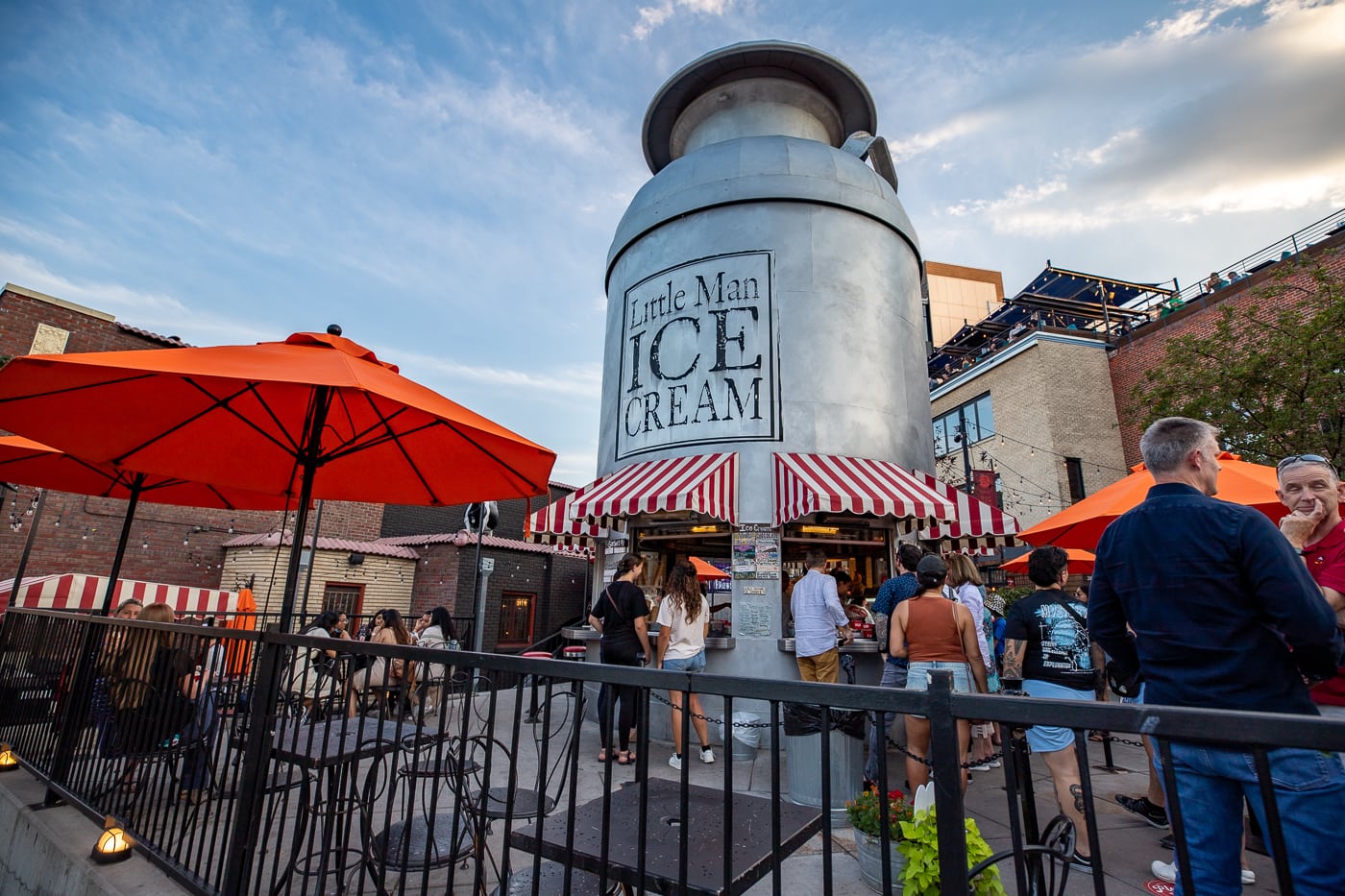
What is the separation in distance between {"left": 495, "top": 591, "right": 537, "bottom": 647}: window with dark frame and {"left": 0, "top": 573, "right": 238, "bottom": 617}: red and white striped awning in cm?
630

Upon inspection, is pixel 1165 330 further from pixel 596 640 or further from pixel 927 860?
pixel 927 860

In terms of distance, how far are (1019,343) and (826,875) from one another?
22.7 m

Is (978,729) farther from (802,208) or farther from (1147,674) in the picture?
(802,208)

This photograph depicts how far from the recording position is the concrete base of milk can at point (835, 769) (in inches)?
177

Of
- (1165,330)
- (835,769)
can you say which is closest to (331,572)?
(835,769)

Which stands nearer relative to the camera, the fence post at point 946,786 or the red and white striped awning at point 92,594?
the fence post at point 946,786

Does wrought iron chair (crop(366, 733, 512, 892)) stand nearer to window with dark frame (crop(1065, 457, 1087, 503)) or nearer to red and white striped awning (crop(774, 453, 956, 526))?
red and white striped awning (crop(774, 453, 956, 526))

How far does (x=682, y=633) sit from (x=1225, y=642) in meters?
4.69

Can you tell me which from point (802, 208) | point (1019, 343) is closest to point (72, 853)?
point (802, 208)

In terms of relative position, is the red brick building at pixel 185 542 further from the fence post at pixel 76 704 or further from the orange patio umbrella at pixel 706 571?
the fence post at pixel 76 704

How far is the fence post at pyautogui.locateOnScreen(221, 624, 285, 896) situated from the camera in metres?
2.85

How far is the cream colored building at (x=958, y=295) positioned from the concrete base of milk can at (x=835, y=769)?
3299cm

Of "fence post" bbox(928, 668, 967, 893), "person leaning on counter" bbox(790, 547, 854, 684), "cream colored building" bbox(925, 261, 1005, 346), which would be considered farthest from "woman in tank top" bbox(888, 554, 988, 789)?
"cream colored building" bbox(925, 261, 1005, 346)

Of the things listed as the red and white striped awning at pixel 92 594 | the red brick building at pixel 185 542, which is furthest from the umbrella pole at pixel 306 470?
the red brick building at pixel 185 542
